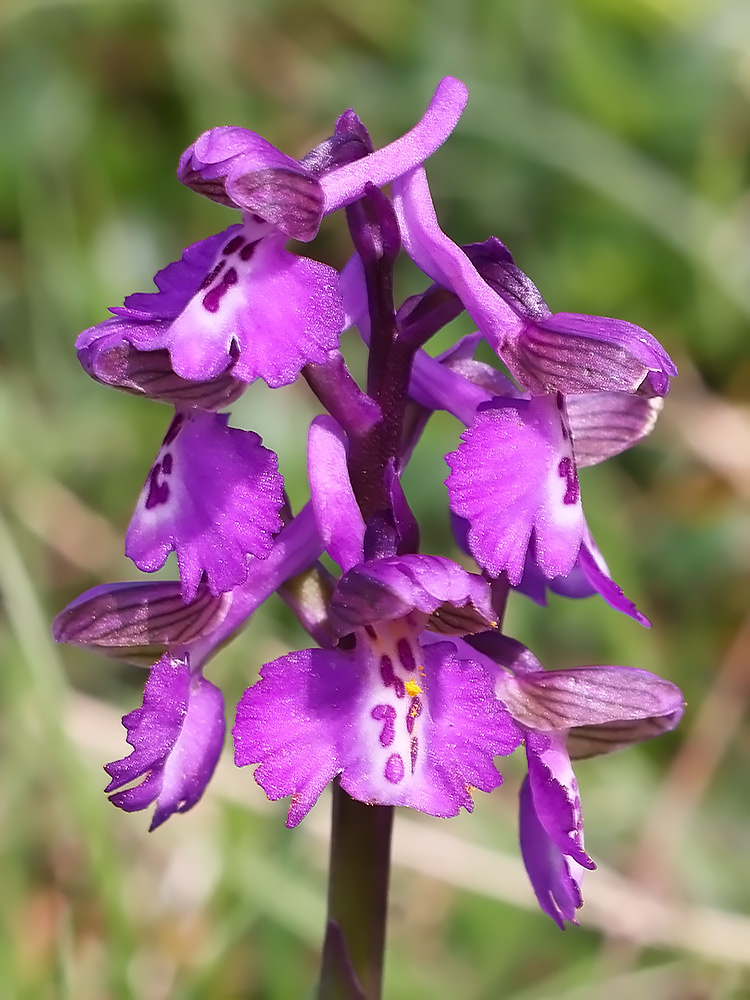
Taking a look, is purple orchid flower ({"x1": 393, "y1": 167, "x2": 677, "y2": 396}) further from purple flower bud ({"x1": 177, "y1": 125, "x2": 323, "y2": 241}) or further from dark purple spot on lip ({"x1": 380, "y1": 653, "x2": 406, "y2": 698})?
dark purple spot on lip ({"x1": 380, "y1": 653, "x2": 406, "y2": 698})

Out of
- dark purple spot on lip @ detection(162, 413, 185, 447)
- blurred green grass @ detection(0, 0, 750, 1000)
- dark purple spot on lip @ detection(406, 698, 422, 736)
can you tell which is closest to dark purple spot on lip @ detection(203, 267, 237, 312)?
dark purple spot on lip @ detection(162, 413, 185, 447)

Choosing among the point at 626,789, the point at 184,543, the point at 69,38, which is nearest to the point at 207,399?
the point at 184,543

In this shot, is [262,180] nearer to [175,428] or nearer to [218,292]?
[218,292]

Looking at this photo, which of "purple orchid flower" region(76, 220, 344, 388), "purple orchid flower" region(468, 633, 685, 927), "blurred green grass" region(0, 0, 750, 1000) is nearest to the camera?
"purple orchid flower" region(76, 220, 344, 388)

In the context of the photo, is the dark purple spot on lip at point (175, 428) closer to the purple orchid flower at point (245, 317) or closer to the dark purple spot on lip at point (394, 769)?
the purple orchid flower at point (245, 317)

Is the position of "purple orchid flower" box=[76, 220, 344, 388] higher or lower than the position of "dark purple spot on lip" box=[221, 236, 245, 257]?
lower

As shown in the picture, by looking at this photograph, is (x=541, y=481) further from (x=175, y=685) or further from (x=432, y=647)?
(x=175, y=685)

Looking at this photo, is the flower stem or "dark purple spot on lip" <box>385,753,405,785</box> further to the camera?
the flower stem
